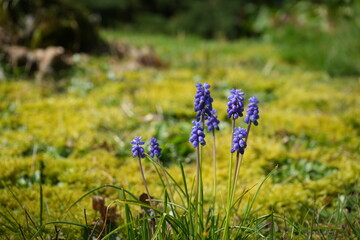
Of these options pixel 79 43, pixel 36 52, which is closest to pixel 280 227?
pixel 36 52

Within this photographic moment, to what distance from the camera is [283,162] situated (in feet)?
9.93

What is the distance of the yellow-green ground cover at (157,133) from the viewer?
2465 mm

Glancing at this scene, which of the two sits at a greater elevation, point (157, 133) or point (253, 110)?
point (253, 110)

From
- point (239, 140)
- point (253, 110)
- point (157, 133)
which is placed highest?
point (253, 110)

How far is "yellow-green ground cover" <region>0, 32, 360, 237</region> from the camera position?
8.09 ft

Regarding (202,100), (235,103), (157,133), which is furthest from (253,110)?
(157,133)

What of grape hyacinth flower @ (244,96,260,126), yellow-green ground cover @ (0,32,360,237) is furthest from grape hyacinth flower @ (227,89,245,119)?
yellow-green ground cover @ (0,32,360,237)

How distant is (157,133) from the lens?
3445 mm

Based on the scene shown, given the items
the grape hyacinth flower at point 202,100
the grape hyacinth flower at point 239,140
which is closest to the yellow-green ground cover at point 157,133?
the grape hyacinth flower at point 239,140

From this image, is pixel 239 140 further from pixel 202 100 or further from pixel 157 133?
pixel 157 133

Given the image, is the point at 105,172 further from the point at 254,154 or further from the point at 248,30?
the point at 248,30

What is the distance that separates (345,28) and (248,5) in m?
5.61

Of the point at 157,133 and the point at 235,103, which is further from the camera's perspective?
the point at 157,133

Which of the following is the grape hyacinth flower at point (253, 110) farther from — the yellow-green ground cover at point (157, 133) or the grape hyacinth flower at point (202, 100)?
the yellow-green ground cover at point (157, 133)
